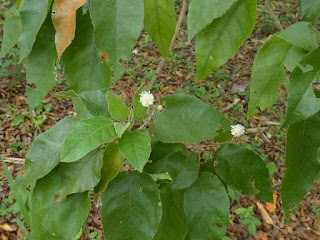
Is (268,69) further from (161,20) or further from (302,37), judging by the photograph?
(161,20)

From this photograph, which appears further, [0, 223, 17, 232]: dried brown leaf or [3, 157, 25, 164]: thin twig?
[3, 157, 25, 164]: thin twig

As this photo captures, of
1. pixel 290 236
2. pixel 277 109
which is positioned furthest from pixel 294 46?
pixel 277 109

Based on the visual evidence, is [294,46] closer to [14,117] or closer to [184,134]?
[184,134]

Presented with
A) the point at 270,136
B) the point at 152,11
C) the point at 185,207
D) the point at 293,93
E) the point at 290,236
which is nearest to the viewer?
the point at 293,93

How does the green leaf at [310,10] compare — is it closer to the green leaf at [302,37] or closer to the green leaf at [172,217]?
the green leaf at [302,37]

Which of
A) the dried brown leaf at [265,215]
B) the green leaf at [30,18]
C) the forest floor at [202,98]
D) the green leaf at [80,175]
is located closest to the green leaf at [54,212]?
the green leaf at [80,175]

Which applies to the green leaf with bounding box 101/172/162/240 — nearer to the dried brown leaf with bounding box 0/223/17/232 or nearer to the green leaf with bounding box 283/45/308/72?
the green leaf with bounding box 283/45/308/72

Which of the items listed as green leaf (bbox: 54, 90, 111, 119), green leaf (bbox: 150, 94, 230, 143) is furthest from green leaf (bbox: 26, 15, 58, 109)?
green leaf (bbox: 150, 94, 230, 143)
